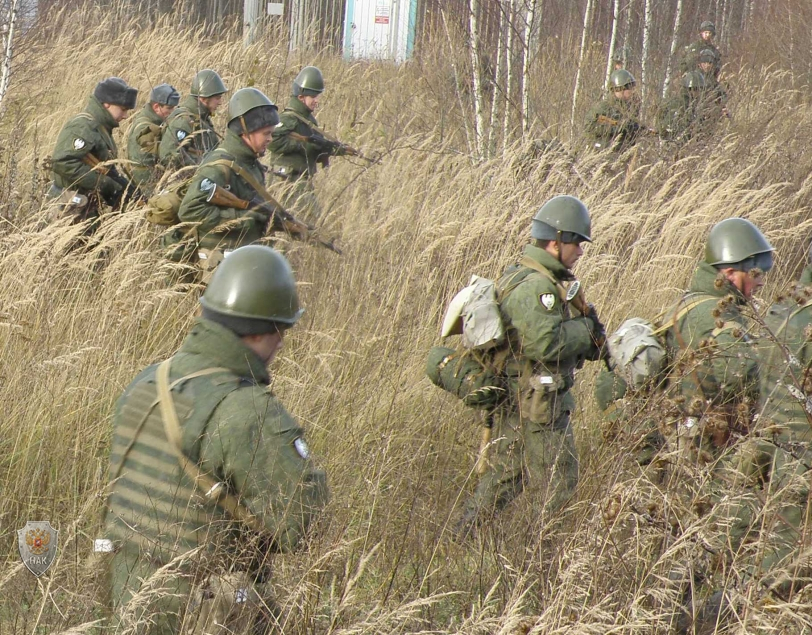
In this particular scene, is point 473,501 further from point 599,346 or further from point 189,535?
point 189,535

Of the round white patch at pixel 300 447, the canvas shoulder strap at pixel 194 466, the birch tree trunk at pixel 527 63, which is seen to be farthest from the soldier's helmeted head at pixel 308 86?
the round white patch at pixel 300 447

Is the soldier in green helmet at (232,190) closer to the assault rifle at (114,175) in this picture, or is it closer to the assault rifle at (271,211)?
the assault rifle at (271,211)

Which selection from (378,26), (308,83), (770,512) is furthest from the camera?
(378,26)

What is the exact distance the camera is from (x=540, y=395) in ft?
15.4

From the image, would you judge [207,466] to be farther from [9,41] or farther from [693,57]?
[693,57]

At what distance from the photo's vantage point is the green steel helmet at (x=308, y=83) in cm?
977

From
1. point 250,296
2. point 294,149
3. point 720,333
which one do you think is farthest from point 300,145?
point 250,296

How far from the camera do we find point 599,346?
4809 mm

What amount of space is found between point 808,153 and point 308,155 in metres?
5.56

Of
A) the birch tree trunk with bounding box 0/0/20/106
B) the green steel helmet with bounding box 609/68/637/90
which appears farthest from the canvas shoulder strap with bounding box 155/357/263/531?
the green steel helmet with bounding box 609/68/637/90

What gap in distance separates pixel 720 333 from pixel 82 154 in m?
5.14

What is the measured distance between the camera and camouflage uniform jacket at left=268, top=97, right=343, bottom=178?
955cm

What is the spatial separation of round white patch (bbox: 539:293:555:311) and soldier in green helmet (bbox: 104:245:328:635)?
192 centimetres

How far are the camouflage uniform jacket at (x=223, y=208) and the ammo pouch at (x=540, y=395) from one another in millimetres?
2421
